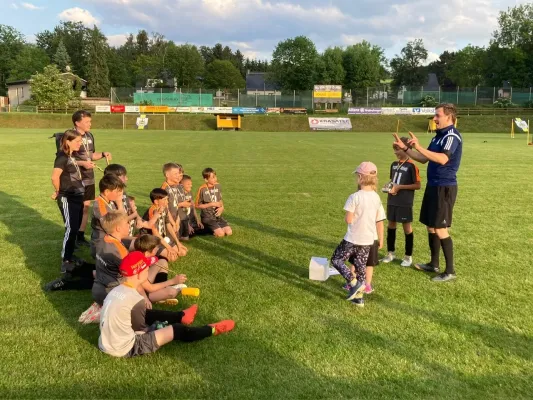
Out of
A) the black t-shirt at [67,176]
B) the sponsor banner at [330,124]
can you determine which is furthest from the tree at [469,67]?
the black t-shirt at [67,176]

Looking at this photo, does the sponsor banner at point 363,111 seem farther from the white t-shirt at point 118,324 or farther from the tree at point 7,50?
the tree at point 7,50

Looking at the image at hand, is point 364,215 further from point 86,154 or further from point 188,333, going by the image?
point 86,154

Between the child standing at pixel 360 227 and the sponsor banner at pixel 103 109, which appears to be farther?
the sponsor banner at pixel 103 109

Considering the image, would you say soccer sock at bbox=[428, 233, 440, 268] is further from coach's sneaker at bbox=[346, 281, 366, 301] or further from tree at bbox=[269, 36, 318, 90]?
tree at bbox=[269, 36, 318, 90]

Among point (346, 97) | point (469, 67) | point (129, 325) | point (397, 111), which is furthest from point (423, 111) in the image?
point (129, 325)

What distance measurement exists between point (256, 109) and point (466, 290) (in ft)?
166

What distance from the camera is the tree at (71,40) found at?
11081cm

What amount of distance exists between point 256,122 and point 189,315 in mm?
46998

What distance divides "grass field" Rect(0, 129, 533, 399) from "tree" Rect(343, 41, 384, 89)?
78.7m

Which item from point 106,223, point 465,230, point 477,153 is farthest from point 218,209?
point 477,153

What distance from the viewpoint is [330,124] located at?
49.7m

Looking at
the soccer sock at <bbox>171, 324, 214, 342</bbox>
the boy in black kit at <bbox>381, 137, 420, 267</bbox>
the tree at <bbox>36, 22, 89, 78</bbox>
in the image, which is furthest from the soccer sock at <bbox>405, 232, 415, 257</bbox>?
the tree at <bbox>36, 22, 89, 78</bbox>

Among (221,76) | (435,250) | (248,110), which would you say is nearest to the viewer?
(435,250)

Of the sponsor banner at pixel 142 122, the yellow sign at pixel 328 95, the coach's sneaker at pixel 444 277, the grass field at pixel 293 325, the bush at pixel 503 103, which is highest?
the yellow sign at pixel 328 95
